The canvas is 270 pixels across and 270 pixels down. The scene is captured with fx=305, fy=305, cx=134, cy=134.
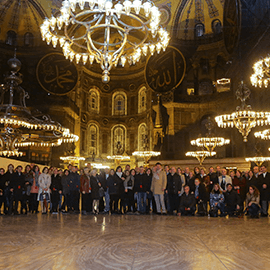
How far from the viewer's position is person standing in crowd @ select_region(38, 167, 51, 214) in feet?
32.7

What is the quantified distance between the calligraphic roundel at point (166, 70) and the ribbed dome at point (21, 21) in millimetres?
11089

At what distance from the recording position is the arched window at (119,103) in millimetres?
34906

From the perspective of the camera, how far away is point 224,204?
9.55 m

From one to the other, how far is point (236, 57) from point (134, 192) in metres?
15.8

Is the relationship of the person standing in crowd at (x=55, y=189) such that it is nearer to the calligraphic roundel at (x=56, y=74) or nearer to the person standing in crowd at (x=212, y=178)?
the person standing in crowd at (x=212, y=178)

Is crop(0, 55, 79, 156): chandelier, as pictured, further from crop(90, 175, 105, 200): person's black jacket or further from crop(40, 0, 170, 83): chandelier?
crop(90, 175, 105, 200): person's black jacket

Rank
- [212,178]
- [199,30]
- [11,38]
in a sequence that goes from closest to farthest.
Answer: [212,178], [199,30], [11,38]

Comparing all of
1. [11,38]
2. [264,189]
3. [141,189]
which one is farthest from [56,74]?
[264,189]

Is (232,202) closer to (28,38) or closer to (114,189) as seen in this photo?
(114,189)

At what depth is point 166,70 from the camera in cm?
2464

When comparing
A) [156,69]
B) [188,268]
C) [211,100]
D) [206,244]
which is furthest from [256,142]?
[188,268]

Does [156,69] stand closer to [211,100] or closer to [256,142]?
[211,100]

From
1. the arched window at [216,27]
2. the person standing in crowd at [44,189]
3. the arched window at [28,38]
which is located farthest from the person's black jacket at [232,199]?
the arched window at [28,38]

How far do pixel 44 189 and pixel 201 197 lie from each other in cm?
514
